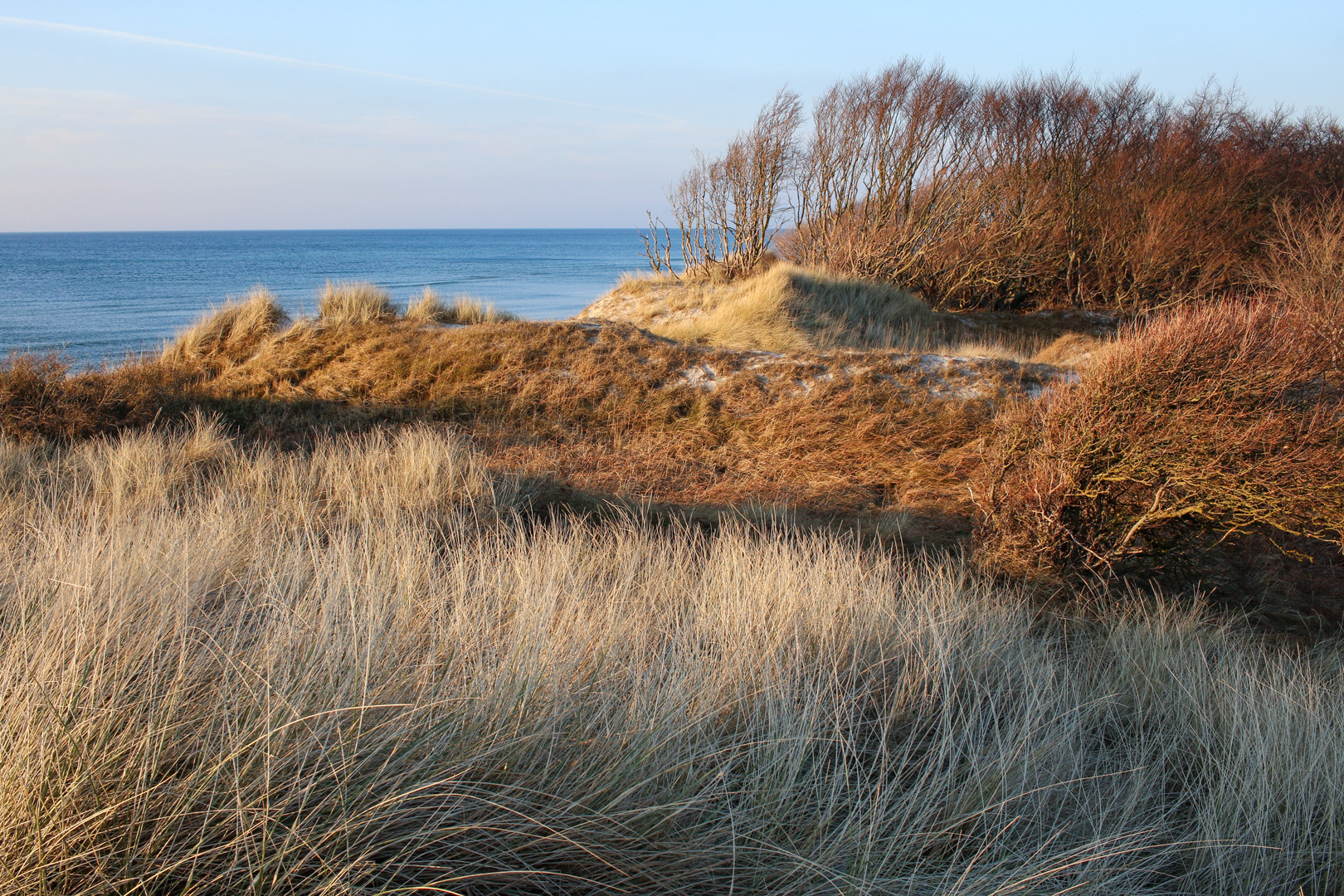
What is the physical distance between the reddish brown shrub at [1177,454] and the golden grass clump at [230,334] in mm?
8629

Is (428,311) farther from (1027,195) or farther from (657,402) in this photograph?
(1027,195)

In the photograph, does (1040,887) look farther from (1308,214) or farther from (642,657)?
(1308,214)

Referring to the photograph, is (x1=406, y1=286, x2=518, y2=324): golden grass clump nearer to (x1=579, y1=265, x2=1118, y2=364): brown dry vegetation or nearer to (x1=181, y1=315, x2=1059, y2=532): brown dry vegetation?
(x1=181, y1=315, x2=1059, y2=532): brown dry vegetation

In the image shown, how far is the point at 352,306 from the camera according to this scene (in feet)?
32.4

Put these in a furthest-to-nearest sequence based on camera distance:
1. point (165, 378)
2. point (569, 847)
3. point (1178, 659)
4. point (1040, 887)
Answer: point (165, 378) < point (1178, 659) < point (1040, 887) < point (569, 847)

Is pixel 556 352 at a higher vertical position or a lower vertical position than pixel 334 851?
higher

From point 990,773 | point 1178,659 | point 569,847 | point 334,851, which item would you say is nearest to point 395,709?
point 334,851

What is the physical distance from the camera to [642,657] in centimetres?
282

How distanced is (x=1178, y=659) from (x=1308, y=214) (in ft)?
63.9

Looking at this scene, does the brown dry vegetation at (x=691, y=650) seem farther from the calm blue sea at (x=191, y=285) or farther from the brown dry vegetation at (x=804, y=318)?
→ the calm blue sea at (x=191, y=285)

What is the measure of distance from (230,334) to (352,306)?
151 cm

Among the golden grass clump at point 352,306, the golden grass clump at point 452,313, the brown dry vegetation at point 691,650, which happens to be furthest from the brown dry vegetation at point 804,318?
the golden grass clump at point 352,306

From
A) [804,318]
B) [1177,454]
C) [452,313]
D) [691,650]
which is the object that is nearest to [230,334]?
[452,313]

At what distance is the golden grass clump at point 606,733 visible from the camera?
67.8 inches
